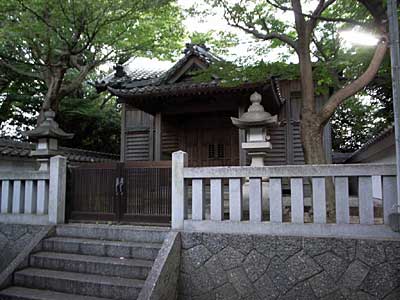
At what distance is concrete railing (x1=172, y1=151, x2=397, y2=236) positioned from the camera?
434 centimetres

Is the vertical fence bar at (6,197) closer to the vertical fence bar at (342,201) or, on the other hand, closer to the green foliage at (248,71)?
the green foliage at (248,71)

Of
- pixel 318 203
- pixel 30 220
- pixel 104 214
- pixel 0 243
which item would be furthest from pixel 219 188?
pixel 0 243

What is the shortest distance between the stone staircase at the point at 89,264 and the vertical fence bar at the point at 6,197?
4.62ft

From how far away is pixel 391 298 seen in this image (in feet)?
13.2

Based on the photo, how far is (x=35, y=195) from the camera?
20.7ft

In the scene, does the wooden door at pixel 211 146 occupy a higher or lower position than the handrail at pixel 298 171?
higher

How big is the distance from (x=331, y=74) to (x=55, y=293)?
7.05 metres


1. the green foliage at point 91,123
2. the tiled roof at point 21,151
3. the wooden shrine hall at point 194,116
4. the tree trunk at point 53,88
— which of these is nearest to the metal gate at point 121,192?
the wooden shrine hall at point 194,116

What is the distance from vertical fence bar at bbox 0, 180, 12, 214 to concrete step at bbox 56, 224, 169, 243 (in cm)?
139

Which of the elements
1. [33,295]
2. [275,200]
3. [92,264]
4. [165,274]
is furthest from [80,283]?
[275,200]

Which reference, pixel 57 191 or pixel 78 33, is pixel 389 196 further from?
pixel 78 33

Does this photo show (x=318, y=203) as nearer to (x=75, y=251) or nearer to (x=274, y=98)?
(x=75, y=251)

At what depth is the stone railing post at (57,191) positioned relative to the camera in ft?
19.7

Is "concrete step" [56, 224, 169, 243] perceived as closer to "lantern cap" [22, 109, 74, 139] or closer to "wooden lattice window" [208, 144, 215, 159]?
"lantern cap" [22, 109, 74, 139]
